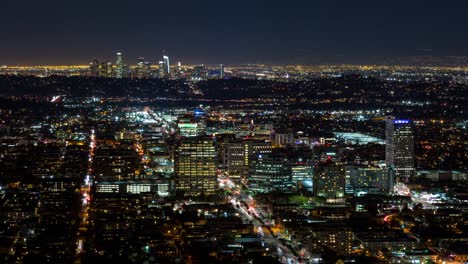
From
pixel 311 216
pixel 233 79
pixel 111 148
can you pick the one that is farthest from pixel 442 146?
pixel 233 79

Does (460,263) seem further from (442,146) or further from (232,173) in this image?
(442,146)

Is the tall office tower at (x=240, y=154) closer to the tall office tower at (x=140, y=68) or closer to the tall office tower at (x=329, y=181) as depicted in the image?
the tall office tower at (x=329, y=181)

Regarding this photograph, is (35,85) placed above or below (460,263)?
above

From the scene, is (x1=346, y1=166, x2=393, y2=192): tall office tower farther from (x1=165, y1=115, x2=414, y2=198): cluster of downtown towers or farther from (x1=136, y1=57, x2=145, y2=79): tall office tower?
(x1=136, y1=57, x2=145, y2=79): tall office tower

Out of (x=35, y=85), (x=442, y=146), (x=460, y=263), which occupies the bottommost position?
(x=460, y=263)

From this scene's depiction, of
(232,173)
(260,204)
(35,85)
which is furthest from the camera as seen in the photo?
(35,85)

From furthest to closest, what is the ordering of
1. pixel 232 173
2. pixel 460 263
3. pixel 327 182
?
pixel 232 173, pixel 327 182, pixel 460 263

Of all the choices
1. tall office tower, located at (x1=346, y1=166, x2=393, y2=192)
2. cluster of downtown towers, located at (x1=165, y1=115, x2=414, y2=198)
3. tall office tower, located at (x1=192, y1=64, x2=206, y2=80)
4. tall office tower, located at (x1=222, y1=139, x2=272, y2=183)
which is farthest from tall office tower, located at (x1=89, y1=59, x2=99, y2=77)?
tall office tower, located at (x1=346, y1=166, x2=393, y2=192)
